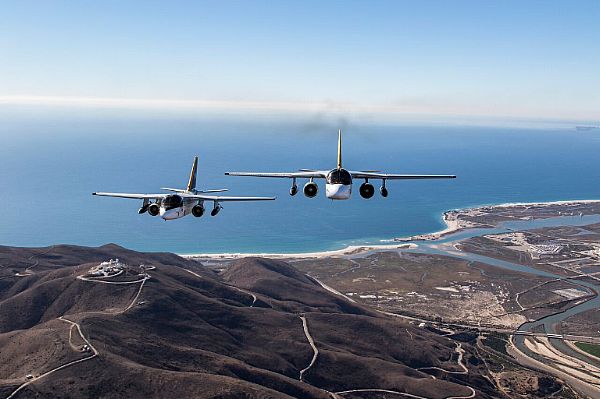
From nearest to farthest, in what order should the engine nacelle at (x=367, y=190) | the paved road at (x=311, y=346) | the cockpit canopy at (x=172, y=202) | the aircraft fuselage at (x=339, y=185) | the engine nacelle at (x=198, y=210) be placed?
the aircraft fuselage at (x=339, y=185) → the engine nacelle at (x=367, y=190) → the cockpit canopy at (x=172, y=202) → the engine nacelle at (x=198, y=210) → the paved road at (x=311, y=346)

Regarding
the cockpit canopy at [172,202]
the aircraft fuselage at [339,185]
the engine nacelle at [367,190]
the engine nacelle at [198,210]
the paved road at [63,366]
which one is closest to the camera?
the aircraft fuselage at [339,185]

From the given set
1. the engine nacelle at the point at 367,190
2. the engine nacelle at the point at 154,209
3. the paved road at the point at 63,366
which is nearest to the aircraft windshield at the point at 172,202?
the engine nacelle at the point at 154,209

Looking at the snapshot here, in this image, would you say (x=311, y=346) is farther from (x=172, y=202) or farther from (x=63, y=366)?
(x=172, y=202)

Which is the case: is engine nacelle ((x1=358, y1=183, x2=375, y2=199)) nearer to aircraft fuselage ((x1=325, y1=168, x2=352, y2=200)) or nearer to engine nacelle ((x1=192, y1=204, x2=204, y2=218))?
aircraft fuselage ((x1=325, y1=168, x2=352, y2=200))

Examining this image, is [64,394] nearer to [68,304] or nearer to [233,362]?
[233,362]

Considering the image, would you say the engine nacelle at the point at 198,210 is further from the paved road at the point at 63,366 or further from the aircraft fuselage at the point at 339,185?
the paved road at the point at 63,366

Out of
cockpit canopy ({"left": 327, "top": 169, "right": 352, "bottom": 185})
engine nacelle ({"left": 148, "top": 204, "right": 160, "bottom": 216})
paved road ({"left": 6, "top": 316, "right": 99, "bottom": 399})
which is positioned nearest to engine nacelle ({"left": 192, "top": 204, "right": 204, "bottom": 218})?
engine nacelle ({"left": 148, "top": 204, "right": 160, "bottom": 216})

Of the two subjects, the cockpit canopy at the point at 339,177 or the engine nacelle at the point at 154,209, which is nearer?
the cockpit canopy at the point at 339,177

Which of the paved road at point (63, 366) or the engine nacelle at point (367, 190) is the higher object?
the engine nacelle at point (367, 190)
